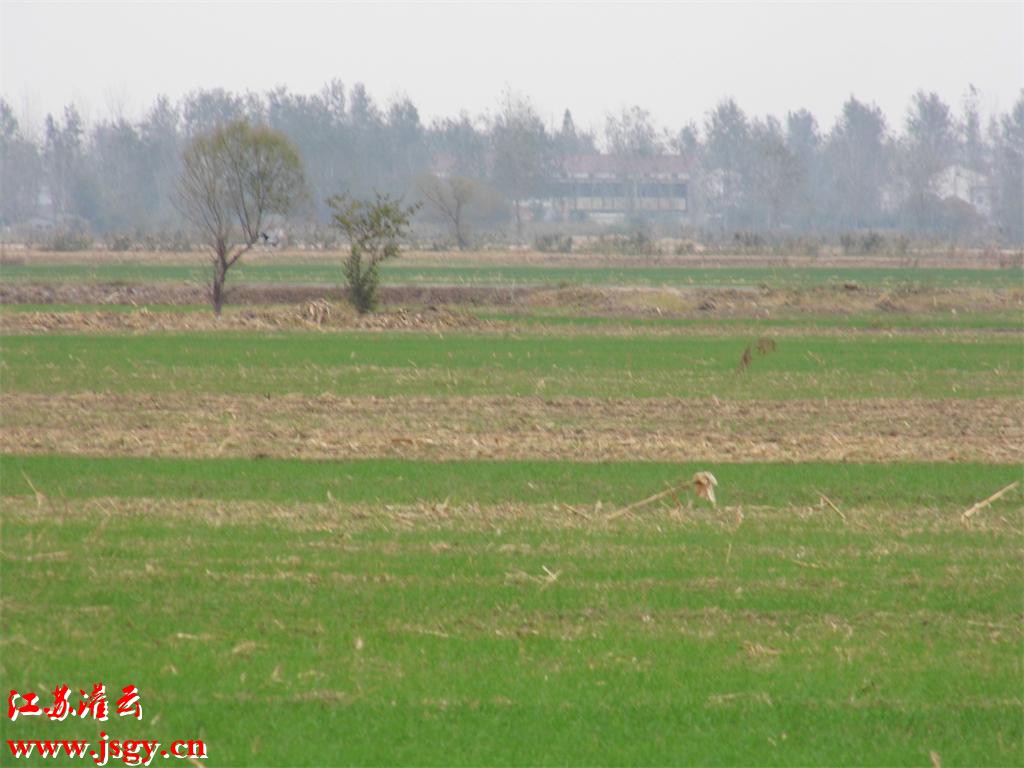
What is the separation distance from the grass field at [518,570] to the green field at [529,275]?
33.4 meters

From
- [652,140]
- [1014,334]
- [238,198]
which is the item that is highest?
[652,140]

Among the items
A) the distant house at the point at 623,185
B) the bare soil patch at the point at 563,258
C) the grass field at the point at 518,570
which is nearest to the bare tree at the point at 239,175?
the grass field at the point at 518,570

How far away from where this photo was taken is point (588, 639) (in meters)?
9.30

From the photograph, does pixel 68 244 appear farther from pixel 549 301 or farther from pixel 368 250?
pixel 368 250

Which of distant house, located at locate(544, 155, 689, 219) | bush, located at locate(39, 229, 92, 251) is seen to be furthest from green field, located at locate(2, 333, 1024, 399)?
distant house, located at locate(544, 155, 689, 219)

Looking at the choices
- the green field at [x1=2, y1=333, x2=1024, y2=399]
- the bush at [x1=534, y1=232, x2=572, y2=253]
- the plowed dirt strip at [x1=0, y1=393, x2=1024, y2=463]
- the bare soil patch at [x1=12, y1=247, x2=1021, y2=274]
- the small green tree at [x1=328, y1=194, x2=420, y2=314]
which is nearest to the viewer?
the plowed dirt strip at [x1=0, y1=393, x2=1024, y2=463]

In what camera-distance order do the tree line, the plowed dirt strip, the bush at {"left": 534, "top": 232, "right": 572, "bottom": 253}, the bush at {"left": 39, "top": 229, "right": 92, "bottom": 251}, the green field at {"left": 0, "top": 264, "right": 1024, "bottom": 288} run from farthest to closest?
the tree line < the bush at {"left": 534, "top": 232, "right": 572, "bottom": 253} < the bush at {"left": 39, "top": 229, "right": 92, "bottom": 251} < the green field at {"left": 0, "top": 264, "right": 1024, "bottom": 288} < the plowed dirt strip

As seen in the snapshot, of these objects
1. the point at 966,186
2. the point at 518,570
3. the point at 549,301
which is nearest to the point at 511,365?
the point at 518,570

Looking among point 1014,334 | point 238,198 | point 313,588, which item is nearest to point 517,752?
point 313,588

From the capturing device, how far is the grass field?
7809 mm

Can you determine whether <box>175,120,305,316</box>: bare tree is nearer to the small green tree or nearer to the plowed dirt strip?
the small green tree

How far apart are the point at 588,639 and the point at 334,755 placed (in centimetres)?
254

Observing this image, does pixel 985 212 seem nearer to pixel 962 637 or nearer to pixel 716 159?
pixel 716 159

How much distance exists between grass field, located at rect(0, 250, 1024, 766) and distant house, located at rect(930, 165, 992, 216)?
15869 centimetres
